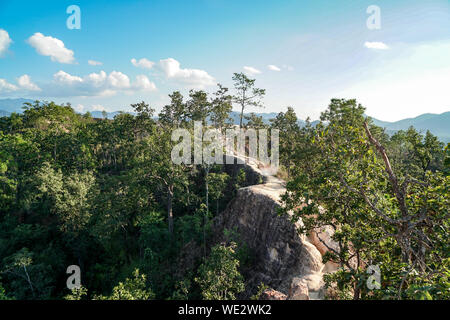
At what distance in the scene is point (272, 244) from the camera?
1855 centimetres

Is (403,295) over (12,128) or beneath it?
beneath

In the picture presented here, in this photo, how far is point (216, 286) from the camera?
510 inches

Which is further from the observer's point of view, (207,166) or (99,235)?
(207,166)

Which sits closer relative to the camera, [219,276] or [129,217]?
[219,276]

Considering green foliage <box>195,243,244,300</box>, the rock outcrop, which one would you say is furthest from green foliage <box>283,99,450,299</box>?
green foliage <box>195,243,244,300</box>

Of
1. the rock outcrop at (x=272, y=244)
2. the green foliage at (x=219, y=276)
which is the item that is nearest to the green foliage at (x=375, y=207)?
the rock outcrop at (x=272, y=244)

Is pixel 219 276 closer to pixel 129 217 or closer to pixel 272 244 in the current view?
pixel 272 244

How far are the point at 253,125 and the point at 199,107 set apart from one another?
40.6ft

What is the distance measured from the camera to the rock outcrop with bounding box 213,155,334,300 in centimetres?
1514

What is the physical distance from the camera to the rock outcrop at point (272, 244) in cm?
1514

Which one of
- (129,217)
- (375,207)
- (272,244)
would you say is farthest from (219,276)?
(129,217)
